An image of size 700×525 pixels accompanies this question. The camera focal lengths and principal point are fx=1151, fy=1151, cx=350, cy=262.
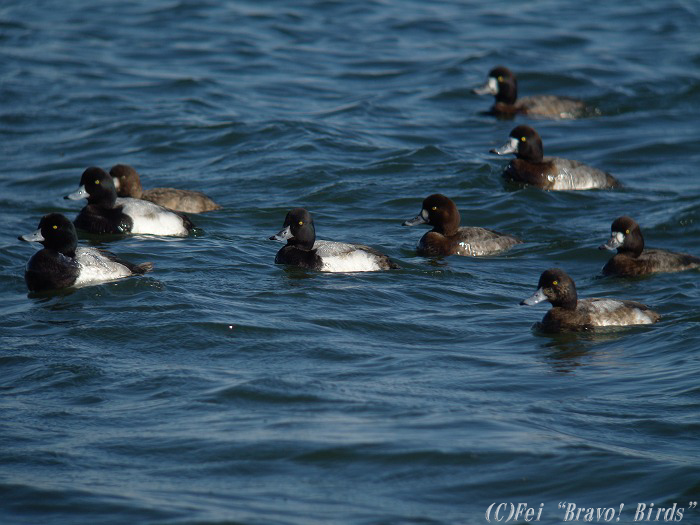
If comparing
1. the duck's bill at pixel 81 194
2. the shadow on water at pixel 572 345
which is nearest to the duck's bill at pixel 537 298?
the shadow on water at pixel 572 345

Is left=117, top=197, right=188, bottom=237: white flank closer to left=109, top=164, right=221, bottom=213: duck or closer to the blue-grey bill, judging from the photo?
left=109, top=164, right=221, bottom=213: duck

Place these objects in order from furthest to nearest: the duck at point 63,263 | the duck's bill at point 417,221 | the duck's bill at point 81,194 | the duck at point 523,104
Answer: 1. the duck at point 523,104
2. the duck's bill at point 81,194
3. the duck's bill at point 417,221
4. the duck at point 63,263

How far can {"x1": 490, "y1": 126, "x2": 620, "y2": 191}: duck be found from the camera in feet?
56.0

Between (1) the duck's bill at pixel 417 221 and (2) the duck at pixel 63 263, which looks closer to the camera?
(2) the duck at pixel 63 263

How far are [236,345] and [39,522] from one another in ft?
11.3

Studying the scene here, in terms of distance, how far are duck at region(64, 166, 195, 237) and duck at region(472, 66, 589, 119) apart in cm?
918

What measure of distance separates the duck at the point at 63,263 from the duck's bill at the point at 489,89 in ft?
37.8

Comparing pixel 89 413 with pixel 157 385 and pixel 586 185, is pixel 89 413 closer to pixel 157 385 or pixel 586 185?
pixel 157 385

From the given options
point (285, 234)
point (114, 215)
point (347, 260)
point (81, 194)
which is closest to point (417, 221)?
point (347, 260)

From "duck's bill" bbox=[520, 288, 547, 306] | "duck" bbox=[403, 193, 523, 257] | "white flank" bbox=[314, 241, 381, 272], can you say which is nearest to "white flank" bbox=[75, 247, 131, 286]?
"white flank" bbox=[314, 241, 381, 272]

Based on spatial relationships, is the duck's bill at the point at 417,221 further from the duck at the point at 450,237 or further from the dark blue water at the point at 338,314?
the dark blue water at the point at 338,314

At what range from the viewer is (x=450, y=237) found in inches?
556

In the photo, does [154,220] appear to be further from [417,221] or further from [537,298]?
[537,298]

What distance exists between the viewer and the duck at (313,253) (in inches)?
503
